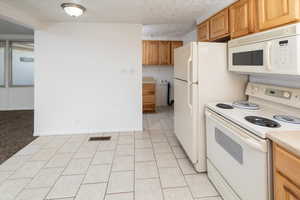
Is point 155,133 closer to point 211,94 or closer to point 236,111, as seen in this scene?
point 211,94

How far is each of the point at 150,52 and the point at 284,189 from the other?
543 centimetres

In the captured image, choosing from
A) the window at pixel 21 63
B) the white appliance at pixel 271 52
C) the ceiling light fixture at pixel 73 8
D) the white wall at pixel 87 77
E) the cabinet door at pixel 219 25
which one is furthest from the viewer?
the window at pixel 21 63

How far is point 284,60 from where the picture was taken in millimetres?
1400

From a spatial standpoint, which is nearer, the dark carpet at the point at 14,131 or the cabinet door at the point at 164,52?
the dark carpet at the point at 14,131

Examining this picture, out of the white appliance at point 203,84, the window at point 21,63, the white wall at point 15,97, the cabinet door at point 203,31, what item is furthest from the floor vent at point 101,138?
the window at point 21,63

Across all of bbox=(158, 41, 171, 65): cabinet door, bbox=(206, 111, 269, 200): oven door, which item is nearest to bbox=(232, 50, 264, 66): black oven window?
bbox=(206, 111, 269, 200): oven door

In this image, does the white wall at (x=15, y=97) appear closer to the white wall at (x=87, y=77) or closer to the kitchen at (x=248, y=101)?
the white wall at (x=87, y=77)

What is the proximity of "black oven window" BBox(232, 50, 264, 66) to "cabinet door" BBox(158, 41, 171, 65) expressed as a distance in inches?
162

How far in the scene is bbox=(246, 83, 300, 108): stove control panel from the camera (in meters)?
1.59

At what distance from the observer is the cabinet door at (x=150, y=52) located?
6.02 m

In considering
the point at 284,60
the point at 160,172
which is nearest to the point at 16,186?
the point at 160,172

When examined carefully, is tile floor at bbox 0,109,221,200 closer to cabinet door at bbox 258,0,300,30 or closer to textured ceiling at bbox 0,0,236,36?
cabinet door at bbox 258,0,300,30

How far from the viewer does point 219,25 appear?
8.41 ft

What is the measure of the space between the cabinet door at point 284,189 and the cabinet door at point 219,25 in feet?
6.06
